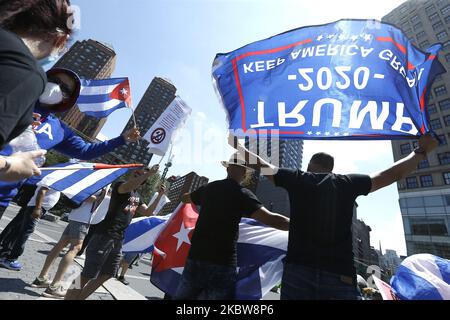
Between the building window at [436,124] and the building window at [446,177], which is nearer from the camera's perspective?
the building window at [446,177]

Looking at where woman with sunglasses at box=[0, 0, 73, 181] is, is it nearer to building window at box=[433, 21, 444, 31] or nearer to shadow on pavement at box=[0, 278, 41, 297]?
shadow on pavement at box=[0, 278, 41, 297]

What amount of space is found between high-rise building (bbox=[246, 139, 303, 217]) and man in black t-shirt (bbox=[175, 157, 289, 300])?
1.52 feet

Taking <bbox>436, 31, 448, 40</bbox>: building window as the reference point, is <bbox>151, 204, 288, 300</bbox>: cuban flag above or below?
below

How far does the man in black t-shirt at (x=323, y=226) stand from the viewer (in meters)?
1.91

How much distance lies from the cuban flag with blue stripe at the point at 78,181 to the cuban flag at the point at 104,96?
2.97m

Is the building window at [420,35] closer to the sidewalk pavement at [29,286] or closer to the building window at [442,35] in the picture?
the building window at [442,35]

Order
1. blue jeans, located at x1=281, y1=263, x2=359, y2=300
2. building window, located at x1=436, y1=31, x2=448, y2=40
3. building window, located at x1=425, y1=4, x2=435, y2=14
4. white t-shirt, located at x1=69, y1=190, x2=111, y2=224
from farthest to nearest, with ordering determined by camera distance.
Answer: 1. building window, located at x1=425, y1=4, x2=435, y2=14
2. building window, located at x1=436, y1=31, x2=448, y2=40
3. white t-shirt, located at x1=69, y1=190, x2=111, y2=224
4. blue jeans, located at x1=281, y1=263, x2=359, y2=300

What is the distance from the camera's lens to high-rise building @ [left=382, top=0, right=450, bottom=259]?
36969mm

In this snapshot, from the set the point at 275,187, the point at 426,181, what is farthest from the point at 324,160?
the point at 426,181

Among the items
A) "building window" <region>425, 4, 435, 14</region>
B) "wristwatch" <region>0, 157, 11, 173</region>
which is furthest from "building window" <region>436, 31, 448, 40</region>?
"wristwatch" <region>0, 157, 11, 173</region>

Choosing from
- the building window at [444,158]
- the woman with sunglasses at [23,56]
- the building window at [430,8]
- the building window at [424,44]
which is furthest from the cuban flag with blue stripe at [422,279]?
the building window at [430,8]

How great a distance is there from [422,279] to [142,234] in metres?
3.96

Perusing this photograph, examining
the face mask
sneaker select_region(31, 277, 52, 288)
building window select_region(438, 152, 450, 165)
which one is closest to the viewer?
the face mask
